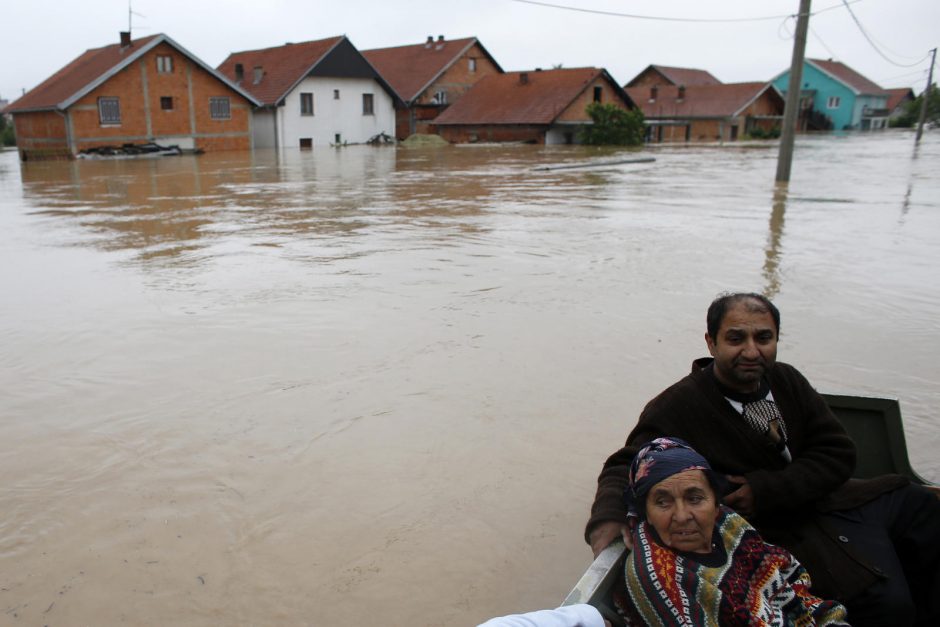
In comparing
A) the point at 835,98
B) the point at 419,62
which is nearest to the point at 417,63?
the point at 419,62

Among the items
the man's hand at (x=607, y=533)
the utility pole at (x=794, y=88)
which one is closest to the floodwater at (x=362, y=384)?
the man's hand at (x=607, y=533)

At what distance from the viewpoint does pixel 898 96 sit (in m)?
80.6

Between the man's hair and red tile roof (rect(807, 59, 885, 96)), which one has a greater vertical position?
red tile roof (rect(807, 59, 885, 96))

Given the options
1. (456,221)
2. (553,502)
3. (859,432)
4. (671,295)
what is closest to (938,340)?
(671,295)

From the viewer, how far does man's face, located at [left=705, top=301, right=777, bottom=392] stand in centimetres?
267

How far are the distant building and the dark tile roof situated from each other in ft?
157

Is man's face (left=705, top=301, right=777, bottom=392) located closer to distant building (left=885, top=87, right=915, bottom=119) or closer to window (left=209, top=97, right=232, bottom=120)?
window (left=209, top=97, right=232, bottom=120)

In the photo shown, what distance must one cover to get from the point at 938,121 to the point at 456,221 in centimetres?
8078

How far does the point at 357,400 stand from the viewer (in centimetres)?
499

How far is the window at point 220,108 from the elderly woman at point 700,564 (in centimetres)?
4135

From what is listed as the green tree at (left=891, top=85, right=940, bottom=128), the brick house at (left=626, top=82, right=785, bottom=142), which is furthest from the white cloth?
the green tree at (left=891, top=85, right=940, bottom=128)

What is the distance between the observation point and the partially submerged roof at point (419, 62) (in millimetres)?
51531

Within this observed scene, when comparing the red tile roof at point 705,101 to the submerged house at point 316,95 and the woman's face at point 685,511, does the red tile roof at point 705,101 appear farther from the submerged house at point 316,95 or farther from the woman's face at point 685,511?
the woman's face at point 685,511

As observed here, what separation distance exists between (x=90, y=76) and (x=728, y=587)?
4152 cm
